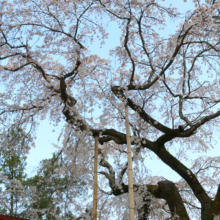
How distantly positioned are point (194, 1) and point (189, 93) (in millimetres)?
2283

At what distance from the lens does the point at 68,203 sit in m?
6.82

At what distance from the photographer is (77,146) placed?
6.57 metres

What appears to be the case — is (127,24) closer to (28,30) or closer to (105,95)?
(105,95)

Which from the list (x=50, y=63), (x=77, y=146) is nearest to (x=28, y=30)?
(x=50, y=63)

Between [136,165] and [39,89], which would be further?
[39,89]

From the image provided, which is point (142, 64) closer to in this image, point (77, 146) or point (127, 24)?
point (127, 24)

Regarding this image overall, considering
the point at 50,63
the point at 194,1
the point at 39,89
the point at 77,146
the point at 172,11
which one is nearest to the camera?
the point at 194,1

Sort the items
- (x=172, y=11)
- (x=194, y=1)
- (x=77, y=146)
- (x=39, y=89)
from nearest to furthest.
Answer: (x=194, y=1), (x=172, y=11), (x=77, y=146), (x=39, y=89)

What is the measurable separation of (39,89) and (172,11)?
3.94 m

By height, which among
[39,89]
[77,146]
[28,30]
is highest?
[28,30]

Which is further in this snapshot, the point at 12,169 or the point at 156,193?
the point at 12,169

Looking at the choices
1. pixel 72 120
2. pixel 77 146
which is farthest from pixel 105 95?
pixel 77 146

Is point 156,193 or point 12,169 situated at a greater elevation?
point 12,169

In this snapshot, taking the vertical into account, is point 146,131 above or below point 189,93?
below
